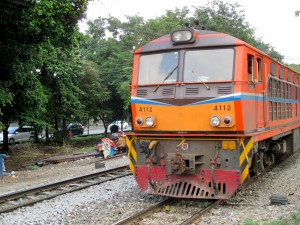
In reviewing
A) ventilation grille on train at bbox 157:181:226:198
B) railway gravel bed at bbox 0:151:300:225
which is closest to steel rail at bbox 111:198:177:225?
railway gravel bed at bbox 0:151:300:225

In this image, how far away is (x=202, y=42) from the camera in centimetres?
800

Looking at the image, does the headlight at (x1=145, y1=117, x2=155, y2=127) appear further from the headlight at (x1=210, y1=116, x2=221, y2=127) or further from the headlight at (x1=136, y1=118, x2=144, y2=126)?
the headlight at (x1=210, y1=116, x2=221, y2=127)

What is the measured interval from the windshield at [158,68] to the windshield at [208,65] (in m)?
0.27

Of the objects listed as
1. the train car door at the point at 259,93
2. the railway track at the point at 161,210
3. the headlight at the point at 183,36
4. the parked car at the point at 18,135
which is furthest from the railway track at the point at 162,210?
the parked car at the point at 18,135

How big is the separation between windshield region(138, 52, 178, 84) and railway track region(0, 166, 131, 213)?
3352 mm

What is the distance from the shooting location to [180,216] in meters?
7.13

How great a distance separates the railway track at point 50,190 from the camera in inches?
332

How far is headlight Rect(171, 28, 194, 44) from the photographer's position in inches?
316

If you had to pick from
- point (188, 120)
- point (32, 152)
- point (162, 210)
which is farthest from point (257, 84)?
point (32, 152)

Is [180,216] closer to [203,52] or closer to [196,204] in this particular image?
[196,204]

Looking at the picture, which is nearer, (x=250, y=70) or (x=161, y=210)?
(x=161, y=210)

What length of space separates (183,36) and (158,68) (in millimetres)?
845

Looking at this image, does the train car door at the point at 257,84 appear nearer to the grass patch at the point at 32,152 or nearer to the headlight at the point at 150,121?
the headlight at the point at 150,121

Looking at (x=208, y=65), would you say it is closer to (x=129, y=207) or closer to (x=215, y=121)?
(x=215, y=121)
